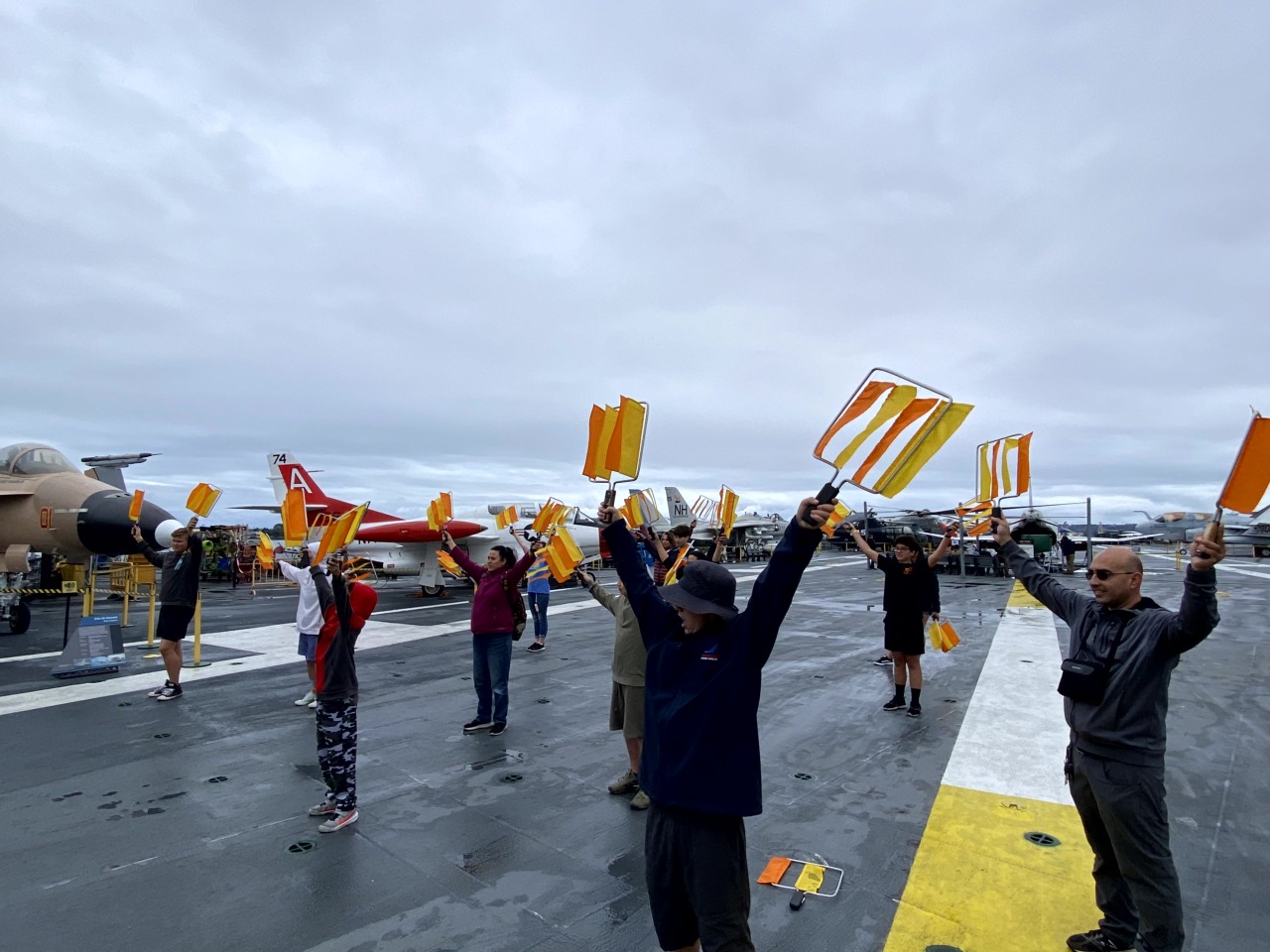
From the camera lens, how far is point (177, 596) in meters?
7.64

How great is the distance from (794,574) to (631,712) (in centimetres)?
293

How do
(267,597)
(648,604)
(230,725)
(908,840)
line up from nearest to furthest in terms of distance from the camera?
(648,604) < (908,840) < (230,725) < (267,597)

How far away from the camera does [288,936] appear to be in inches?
127

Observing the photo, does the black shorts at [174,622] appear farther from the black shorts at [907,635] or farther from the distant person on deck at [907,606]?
the black shorts at [907,635]

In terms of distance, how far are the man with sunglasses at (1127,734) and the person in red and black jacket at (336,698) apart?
4.25m

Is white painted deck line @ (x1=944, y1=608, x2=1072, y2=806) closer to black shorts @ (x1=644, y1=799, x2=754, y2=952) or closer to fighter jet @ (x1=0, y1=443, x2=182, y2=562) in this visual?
black shorts @ (x1=644, y1=799, x2=754, y2=952)

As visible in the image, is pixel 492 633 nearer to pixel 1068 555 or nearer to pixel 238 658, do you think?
pixel 238 658

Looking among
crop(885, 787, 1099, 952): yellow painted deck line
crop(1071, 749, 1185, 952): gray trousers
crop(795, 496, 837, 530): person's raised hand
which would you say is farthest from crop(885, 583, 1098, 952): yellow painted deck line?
crop(795, 496, 837, 530): person's raised hand

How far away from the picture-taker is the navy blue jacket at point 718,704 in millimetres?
2316

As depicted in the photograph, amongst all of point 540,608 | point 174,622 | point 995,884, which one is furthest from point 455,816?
point 540,608

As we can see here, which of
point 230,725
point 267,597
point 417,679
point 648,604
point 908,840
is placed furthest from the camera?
point 267,597

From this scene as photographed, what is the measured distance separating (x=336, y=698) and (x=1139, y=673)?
4620 millimetres

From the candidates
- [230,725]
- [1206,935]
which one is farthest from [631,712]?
[230,725]

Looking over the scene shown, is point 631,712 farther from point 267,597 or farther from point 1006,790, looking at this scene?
point 267,597
